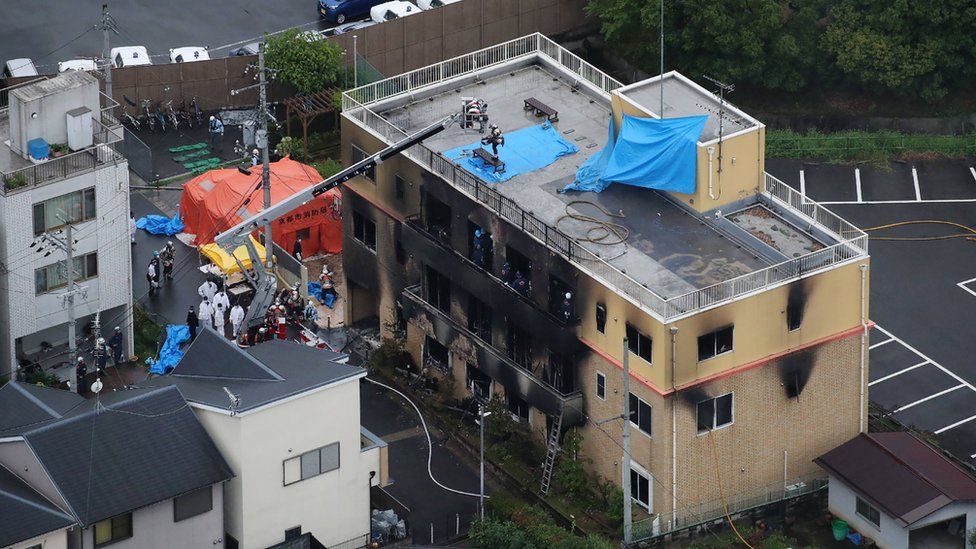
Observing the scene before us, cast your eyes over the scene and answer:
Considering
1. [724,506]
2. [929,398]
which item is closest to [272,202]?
[724,506]

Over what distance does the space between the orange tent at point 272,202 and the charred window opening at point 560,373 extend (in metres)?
20.6

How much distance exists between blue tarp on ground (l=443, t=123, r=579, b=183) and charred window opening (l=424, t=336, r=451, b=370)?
8.58m

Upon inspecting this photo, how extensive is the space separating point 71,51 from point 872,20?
4367 centimetres

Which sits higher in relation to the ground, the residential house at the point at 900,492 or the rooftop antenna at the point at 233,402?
the rooftop antenna at the point at 233,402

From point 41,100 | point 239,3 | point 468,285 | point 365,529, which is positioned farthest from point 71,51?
point 365,529

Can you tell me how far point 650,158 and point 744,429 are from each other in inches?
485

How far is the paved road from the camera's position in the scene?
435 feet

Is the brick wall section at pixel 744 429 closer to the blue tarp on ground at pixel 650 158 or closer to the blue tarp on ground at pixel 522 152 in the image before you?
the blue tarp on ground at pixel 650 158

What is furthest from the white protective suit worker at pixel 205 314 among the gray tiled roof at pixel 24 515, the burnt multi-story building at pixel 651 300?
the gray tiled roof at pixel 24 515

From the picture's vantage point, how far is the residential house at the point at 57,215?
4144 inches

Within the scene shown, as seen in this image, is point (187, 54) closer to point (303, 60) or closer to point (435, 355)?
point (303, 60)

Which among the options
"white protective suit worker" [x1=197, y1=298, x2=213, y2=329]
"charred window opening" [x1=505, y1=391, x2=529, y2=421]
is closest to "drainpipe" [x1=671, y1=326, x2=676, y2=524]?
"charred window opening" [x1=505, y1=391, x2=529, y2=421]

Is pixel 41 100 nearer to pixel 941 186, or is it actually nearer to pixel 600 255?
pixel 600 255

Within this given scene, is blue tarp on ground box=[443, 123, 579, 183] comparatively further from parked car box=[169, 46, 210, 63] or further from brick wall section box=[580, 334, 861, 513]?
parked car box=[169, 46, 210, 63]
